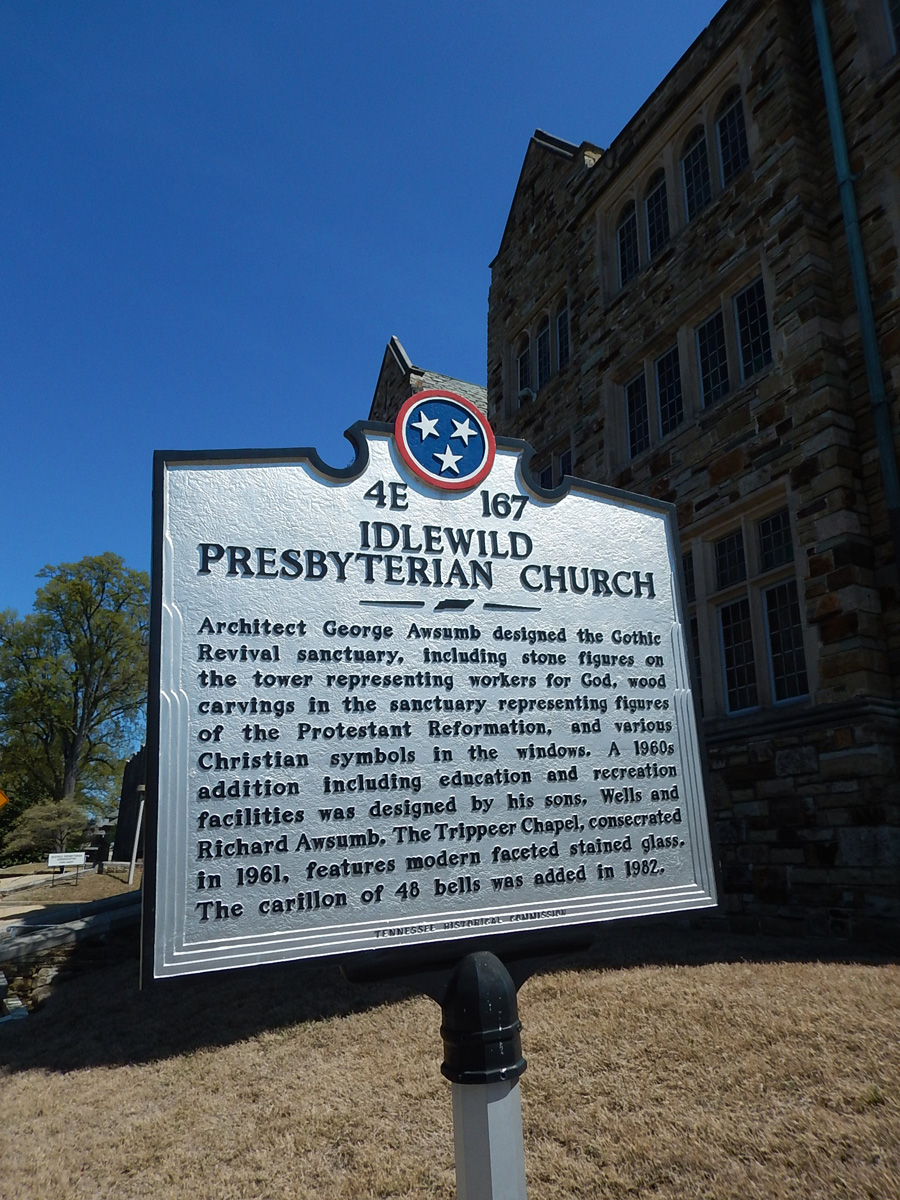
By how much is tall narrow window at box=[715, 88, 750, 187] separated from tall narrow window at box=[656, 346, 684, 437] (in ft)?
7.86

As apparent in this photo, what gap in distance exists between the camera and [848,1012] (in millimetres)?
4793

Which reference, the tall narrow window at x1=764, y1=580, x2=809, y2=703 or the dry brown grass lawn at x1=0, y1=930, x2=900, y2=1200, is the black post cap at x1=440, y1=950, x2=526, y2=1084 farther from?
the tall narrow window at x1=764, y1=580, x2=809, y2=703

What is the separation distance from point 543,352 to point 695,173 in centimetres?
443

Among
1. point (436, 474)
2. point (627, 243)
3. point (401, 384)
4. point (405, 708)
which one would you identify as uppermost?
point (401, 384)

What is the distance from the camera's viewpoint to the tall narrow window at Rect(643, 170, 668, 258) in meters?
12.4

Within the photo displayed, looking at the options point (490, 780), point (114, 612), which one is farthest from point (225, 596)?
point (114, 612)

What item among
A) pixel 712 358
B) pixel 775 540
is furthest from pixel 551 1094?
pixel 712 358

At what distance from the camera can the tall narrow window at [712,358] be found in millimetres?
10719

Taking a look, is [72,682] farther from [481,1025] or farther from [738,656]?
[481,1025]

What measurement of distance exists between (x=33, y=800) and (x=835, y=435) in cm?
3890

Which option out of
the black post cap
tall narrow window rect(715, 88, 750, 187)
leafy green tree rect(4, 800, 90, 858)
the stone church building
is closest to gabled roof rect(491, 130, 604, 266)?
the stone church building

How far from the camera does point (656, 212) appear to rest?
12.6 m

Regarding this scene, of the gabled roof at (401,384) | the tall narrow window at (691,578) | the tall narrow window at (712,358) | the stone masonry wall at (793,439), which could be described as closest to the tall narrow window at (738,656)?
the stone masonry wall at (793,439)

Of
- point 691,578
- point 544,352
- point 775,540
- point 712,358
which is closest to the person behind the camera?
point 775,540
